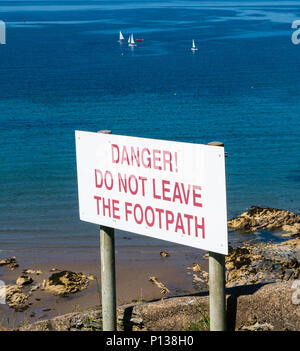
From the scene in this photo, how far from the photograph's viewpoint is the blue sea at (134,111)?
78.4ft

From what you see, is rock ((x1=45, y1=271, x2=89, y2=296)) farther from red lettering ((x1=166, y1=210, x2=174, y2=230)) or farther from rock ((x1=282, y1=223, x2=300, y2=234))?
red lettering ((x1=166, y1=210, x2=174, y2=230))

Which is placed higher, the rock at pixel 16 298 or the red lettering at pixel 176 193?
the red lettering at pixel 176 193

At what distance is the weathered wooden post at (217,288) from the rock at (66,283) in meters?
10.3

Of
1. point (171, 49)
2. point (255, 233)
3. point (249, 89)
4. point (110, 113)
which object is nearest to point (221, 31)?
point (171, 49)

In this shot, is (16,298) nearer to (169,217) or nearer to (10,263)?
(10,263)

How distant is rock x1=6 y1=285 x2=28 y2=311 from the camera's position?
14.5 m

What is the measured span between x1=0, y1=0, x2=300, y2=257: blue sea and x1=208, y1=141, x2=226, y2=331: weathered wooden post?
13.5 meters

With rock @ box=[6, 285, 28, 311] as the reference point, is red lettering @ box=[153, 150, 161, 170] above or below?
above

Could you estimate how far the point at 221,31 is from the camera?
446 feet

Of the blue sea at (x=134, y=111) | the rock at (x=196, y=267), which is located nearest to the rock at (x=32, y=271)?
the blue sea at (x=134, y=111)

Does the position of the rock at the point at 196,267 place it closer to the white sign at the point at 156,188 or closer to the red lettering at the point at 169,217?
the white sign at the point at 156,188

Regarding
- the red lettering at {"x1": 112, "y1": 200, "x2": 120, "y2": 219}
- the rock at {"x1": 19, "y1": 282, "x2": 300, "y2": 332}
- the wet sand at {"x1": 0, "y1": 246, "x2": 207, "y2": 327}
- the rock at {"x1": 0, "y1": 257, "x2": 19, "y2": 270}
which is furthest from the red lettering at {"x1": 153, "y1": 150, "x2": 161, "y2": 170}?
the rock at {"x1": 0, "y1": 257, "x2": 19, "y2": 270}

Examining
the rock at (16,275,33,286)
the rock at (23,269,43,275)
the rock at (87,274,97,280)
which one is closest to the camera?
the rock at (16,275,33,286)
